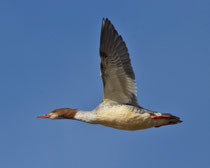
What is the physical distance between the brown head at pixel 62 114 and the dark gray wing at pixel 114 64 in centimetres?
83

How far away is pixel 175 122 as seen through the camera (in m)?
9.81

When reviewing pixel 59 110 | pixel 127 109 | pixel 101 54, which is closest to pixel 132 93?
pixel 127 109

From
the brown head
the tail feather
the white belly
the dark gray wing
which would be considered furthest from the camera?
the brown head

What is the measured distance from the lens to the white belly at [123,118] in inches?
367

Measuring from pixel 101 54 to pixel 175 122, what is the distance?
7.50 feet

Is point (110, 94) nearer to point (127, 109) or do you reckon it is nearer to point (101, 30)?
point (127, 109)

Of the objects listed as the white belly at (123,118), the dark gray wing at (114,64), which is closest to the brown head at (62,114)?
the white belly at (123,118)

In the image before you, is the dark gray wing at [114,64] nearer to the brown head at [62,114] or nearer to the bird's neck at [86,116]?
the bird's neck at [86,116]

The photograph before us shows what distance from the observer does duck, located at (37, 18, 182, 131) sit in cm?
940

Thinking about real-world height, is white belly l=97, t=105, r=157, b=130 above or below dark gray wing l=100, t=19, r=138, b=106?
below

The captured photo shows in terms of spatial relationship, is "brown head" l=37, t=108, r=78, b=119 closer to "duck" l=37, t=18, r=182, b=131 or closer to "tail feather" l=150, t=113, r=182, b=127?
"duck" l=37, t=18, r=182, b=131

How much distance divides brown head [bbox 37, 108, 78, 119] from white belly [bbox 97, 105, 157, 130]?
68 cm

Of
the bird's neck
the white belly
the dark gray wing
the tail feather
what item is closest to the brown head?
the bird's neck

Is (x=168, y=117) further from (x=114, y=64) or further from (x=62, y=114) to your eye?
(x=62, y=114)
